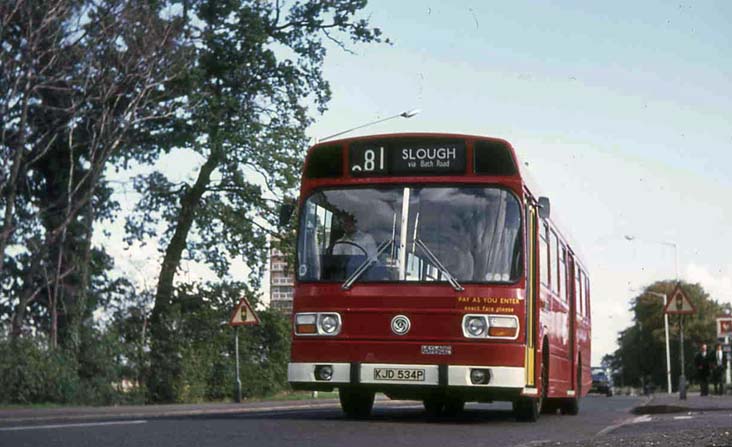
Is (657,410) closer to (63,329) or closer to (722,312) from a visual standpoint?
A: (63,329)

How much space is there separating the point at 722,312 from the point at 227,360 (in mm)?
81657

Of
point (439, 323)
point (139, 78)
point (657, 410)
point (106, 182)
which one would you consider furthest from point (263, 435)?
point (106, 182)

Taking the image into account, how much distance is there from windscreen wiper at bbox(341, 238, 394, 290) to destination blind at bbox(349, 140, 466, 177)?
0.99 meters

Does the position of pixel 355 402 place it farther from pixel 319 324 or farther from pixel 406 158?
pixel 406 158

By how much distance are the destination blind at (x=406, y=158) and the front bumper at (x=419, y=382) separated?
2.41 meters

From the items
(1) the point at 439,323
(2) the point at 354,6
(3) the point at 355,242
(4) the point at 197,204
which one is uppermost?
(2) the point at 354,6

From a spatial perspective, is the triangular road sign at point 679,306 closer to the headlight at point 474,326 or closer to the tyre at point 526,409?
the tyre at point 526,409

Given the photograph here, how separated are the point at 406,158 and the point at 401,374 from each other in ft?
8.88

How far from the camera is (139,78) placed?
114 feet

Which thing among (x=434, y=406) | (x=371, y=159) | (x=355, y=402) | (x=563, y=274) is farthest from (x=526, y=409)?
(x=371, y=159)

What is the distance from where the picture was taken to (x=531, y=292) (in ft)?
53.0

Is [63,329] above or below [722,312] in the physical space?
below

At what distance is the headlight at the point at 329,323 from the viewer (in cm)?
1583

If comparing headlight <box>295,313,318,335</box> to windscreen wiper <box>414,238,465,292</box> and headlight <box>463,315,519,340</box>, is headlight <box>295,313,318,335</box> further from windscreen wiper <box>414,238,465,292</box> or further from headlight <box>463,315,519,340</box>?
headlight <box>463,315,519,340</box>
